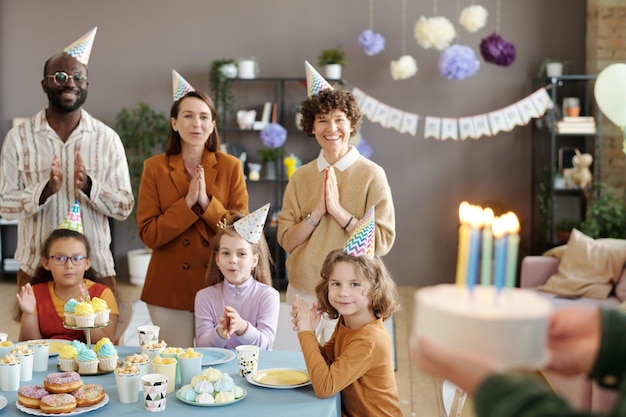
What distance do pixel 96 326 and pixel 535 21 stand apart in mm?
5456

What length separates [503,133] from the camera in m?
7.03

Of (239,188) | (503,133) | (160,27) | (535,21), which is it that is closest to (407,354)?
(239,188)

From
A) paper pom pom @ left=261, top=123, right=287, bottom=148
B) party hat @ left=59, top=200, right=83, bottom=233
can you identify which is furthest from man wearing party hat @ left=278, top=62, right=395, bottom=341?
paper pom pom @ left=261, top=123, right=287, bottom=148

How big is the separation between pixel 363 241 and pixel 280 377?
19.9 inches

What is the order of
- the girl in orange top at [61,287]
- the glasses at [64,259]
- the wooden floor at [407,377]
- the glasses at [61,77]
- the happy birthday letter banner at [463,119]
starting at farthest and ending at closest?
the happy birthday letter banner at [463,119], the wooden floor at [407,377], the glasses at [61,77], the glasses at [64,259], the girl in orange top at [61,287]

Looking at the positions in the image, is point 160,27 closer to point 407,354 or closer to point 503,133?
point 503,133

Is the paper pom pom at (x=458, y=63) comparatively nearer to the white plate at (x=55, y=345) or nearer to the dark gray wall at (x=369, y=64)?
the dark gray wall at (x=369, y=64)

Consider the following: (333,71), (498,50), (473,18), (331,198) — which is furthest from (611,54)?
(331,198)

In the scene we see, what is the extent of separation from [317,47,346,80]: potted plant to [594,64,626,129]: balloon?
266cm

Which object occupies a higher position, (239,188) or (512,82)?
(512,82)

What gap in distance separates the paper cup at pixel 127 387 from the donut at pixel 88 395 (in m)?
0.05

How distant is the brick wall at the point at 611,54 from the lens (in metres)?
6.40

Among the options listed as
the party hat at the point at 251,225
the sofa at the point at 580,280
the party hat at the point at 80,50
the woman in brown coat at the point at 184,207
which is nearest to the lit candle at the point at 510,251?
the party hat at the point at 251,225

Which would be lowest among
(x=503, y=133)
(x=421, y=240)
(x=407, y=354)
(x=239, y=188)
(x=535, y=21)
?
(x=407, y=354)
